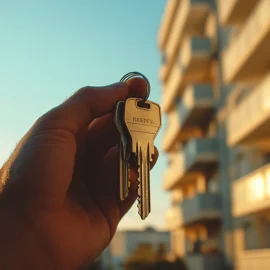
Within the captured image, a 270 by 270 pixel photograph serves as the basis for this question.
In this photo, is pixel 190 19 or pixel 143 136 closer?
pixel 143 136

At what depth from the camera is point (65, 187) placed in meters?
1.85

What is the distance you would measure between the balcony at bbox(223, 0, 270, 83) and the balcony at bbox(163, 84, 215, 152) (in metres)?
6.26

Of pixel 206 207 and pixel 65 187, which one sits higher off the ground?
pixel 206 207

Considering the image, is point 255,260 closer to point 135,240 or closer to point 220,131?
point 220,131

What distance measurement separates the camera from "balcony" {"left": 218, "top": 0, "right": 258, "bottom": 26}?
17125mm

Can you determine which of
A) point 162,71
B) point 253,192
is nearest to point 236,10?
point 253,192

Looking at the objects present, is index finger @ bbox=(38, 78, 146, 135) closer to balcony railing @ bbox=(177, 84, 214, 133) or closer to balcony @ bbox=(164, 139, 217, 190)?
balcony @ bbox=(164, 139, 217, 190)

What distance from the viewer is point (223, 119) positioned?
74.4 feet

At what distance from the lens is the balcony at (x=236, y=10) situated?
17.1 meters

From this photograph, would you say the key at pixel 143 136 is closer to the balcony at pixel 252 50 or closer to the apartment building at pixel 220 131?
the apartment building at pixel 220 131

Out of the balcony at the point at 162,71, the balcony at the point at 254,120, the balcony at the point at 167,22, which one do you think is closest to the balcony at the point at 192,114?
the balcony at the point at 162,71

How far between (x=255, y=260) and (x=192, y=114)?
11923 millimetres

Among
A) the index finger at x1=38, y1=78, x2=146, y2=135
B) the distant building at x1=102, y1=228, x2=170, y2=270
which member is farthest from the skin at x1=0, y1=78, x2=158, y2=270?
the distant building at x1=102, y1=228, x2=170, y2=270

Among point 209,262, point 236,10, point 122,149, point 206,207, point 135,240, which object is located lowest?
point 209,262
